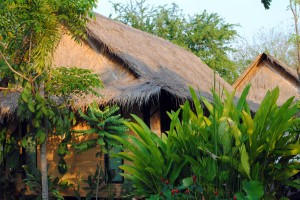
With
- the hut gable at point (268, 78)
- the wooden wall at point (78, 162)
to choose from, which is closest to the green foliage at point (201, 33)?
the hut gable at point (268, 78)

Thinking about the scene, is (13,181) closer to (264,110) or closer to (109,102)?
(109,102)

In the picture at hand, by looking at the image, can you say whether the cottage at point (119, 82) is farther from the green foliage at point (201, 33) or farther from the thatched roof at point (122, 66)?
the green foliage at point (201, 33)

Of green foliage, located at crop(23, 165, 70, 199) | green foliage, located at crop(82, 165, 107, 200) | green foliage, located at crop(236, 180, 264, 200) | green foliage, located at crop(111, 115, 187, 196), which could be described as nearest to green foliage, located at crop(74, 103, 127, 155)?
green foliage, located at crop(82, 165, 107, 200)

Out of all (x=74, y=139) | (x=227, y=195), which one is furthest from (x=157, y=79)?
(x=227, y=195)

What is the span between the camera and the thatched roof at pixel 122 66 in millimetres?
7891

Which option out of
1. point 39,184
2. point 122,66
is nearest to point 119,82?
point 122,66

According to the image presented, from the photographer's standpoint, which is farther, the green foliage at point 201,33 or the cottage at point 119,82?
the green foliage at point 201,33

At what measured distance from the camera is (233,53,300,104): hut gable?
1609 cm

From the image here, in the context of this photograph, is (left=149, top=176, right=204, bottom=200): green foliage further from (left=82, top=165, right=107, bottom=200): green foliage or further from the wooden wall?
the wooden wall

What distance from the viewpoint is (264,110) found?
4.29 metres

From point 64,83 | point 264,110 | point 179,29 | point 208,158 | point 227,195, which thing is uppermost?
point 179,29

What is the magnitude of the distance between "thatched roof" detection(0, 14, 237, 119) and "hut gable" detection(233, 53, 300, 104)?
590 cm

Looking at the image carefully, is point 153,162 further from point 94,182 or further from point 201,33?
point 201,33

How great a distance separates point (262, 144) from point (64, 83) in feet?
9.87
